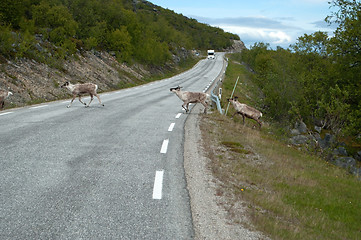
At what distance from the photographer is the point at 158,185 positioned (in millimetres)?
5988

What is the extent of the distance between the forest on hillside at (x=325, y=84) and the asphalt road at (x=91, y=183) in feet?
47.6

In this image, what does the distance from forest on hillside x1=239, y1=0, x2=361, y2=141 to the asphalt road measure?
14519 millimetres

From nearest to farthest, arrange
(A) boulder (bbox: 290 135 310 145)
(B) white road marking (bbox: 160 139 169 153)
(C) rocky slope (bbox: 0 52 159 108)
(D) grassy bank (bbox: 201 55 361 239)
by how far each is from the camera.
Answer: (D) grassy bank (bbox: 201 55 361 239)
(B) white road marking (bbox: 160 139 169 153)
(C) rocky slope (bbox: 0 52 159 108)
(A) boulder (bbox: 290 135 310 145)

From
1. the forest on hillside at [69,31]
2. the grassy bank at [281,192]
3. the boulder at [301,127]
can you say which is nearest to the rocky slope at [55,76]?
the forest on hillside at [69,31]

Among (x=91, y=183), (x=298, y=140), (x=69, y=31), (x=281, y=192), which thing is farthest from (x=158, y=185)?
(x=69, y=31)

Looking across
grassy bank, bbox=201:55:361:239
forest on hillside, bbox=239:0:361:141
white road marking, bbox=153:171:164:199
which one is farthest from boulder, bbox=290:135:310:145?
white road marking, bbox=153:171:164:199

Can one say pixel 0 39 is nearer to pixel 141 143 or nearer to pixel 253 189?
pixel 141 143

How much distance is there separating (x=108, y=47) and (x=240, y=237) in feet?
143

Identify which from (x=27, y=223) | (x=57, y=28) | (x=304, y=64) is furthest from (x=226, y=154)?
Answer: (x=304, y=64)

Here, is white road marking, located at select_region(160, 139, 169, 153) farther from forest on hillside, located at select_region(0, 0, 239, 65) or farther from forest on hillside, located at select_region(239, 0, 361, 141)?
forest on hillside, located at select_region(0, 0, 239, 65)

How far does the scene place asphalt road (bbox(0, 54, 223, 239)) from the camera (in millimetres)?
4312

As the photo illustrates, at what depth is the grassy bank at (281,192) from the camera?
5316 mm

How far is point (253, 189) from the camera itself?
6.86 meters

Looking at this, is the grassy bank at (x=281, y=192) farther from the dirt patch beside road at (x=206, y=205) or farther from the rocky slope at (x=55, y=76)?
the rocky slope at (x=55, y=76)
